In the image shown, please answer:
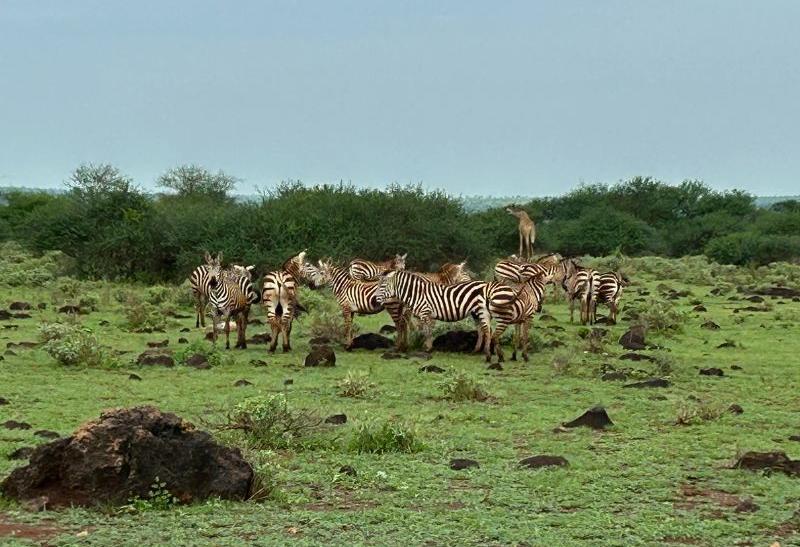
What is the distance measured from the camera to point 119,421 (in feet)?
26.2

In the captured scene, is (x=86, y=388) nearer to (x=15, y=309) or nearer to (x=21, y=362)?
(x=21, y=362)

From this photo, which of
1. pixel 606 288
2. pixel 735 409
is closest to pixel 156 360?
pixel 735 409

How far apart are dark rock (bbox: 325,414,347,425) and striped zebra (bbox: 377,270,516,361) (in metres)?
5.89

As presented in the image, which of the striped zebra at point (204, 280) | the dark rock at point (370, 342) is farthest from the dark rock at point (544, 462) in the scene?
the striped zebra at point (204, 280)

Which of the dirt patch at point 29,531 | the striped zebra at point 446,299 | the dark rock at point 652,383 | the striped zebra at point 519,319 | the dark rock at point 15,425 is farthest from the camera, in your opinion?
the striped zebra at point 446,299

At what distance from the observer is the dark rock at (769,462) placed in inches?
370

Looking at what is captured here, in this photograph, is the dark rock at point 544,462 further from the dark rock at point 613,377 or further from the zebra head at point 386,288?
the zebra head at point 386,288

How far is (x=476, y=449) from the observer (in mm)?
10477

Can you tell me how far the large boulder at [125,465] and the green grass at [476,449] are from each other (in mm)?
175

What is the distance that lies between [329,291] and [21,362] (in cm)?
1312

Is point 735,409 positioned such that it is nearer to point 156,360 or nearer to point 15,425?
point 15,425

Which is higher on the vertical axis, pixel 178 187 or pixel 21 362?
pixel 178 187

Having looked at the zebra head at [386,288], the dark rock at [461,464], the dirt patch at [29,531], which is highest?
the zebra head at [386,288]

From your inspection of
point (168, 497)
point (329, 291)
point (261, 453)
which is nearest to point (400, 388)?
point (261, 453)
